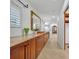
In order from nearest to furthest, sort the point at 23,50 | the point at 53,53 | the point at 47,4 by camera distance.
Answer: the point at 23,50
the point at 53,53
the point at 47,4

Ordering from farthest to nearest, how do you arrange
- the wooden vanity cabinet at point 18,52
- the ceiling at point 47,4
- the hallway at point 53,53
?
the ceiling at point 47,4, the hallway at point 53,53, the wooden vanity cabinet at point 18,52

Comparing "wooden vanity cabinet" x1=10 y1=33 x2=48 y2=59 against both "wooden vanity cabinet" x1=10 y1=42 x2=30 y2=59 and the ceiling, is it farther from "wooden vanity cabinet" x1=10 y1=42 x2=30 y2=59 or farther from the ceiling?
the ceiling

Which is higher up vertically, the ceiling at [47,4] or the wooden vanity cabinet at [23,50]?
the ceiling at [47,4]

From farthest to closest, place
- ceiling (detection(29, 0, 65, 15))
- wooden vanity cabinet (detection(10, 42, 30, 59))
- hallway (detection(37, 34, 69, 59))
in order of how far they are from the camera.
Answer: ceiling (detection(29, 0, 65, 15)), hallway (detection(37, 34, 69, 59)), wooden vanity cabinet (detection(10, 42, 30, 59))

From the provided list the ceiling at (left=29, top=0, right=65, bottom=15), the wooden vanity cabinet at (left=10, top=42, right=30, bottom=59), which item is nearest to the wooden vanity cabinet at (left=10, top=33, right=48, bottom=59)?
the wooden vanity cabinet at (left=10, top=42, right=30, bottom=59)

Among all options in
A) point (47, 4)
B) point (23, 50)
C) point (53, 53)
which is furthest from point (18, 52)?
point (47, 4)

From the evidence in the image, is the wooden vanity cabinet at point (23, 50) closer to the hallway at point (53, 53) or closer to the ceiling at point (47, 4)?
the hallway at point (53, 53)

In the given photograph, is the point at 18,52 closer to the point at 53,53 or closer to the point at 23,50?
the point at 23,50

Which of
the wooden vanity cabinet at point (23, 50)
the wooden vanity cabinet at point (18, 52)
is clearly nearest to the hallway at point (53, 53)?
the wooden vanity cabinet at point (23, 50)
